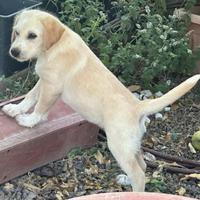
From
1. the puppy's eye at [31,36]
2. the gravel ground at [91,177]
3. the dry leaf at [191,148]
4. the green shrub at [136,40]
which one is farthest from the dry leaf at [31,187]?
the green shrub at [136,40]

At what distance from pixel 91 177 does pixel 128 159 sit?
475 mm

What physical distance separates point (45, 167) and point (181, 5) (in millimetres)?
1940

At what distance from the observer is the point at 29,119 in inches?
140

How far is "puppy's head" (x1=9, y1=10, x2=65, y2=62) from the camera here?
3246 mm

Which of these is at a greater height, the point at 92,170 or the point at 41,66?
the point at 41,66

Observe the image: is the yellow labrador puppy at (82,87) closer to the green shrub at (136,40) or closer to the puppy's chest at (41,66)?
the puppy's chest at (41,66)

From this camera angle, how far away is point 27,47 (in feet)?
10.7

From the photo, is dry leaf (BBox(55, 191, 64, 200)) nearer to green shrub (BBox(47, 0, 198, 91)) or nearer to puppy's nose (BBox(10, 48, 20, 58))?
puppy's nose (BBox(10, 48, 20, 58))

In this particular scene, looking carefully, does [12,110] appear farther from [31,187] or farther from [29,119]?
[31,187]

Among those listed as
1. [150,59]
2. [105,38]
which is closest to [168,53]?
[150,59]

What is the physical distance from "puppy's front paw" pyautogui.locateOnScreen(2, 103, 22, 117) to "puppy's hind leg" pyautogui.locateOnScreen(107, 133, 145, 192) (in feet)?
2.11

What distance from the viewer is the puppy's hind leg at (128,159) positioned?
323cm

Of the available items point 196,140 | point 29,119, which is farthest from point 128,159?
point 196,140

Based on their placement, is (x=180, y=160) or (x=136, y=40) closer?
(x=180, y=160)
